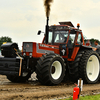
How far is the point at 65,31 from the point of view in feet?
36.0

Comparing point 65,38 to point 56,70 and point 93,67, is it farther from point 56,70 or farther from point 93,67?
point 93,67

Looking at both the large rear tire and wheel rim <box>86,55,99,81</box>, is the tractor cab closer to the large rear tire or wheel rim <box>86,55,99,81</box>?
the large rear tire

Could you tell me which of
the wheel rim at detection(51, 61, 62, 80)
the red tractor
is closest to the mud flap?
the red tractor

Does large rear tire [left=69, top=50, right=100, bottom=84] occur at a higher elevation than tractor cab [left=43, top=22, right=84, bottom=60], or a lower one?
lower

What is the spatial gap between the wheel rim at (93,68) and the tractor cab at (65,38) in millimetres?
1127

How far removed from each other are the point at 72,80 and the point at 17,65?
11.0ft

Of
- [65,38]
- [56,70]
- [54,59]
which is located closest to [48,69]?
[54,59]

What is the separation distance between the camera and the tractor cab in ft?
35.5

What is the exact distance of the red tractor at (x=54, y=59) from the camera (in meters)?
8.98

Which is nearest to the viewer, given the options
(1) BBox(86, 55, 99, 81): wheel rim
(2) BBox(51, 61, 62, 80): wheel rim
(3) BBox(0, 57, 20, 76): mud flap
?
(3) BBox(0, 57, 20, 76): mud flap

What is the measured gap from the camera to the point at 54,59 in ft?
30.1

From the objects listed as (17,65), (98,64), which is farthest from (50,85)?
(98,64)

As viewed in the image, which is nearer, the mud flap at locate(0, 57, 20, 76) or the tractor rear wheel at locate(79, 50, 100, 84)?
the mud flap at locate(0, 57, 20, 76)

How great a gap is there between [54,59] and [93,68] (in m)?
3.30
